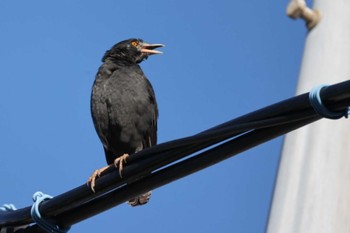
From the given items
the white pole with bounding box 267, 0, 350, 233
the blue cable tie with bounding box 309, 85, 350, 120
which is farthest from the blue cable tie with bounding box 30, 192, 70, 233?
the blue cable tie with bounding box 309, 85, 350, 120

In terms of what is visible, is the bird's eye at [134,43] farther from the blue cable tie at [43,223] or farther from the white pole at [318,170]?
the blue cable tie at [43,223]

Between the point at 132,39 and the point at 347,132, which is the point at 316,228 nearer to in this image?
the point at 347,132

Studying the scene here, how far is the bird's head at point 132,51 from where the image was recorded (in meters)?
8.90

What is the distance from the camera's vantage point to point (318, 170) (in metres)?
5.25

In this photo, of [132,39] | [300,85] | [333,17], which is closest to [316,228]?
[300,85]

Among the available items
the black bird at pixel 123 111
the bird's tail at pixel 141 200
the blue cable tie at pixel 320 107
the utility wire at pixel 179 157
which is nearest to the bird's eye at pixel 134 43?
the black bird at pixel 123 111

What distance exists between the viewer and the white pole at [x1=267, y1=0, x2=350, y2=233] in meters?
5.09

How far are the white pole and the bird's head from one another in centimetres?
308

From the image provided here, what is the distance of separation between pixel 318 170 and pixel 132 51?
406cm

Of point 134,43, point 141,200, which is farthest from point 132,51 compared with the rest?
point 141,200

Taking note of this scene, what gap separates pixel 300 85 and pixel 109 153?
2812 mm

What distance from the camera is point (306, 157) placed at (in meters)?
5.44

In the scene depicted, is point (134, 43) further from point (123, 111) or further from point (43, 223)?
point (43, 223)

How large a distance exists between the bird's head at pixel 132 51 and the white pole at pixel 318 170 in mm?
3078
